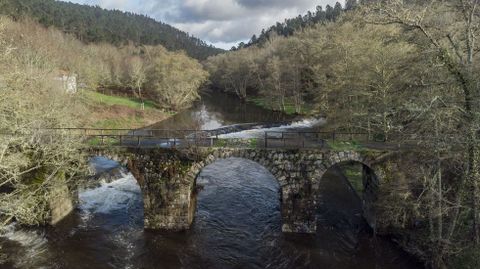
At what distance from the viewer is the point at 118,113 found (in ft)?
192

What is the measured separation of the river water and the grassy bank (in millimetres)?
23712

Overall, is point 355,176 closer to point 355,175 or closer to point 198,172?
point 355,175

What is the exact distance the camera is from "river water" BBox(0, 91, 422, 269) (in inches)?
794

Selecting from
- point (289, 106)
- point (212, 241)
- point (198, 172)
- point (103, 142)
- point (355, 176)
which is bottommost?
point (212, 241)

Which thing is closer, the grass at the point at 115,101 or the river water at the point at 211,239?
the river water at the point at 211,239

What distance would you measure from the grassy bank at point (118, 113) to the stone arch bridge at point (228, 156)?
2639 centimetres

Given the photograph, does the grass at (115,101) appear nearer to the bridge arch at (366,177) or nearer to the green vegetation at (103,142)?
the green vegetation at (103,142)

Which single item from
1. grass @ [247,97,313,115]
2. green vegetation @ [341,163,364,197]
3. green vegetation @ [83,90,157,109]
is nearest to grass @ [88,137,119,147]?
green vegetation @ [341,163,364,197]

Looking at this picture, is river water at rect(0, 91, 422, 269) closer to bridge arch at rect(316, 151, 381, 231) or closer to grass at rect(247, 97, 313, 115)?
bridge arch at rect(316, 151, 381, 231)

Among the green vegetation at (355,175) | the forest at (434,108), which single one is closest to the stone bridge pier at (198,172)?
the forest at (434,108)

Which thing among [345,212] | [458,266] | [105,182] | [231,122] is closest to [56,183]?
[105,182]

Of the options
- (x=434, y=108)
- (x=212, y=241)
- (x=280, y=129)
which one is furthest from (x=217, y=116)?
(x=434, y=108)

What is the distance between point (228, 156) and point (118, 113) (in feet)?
136

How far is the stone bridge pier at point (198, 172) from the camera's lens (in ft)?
72.7
